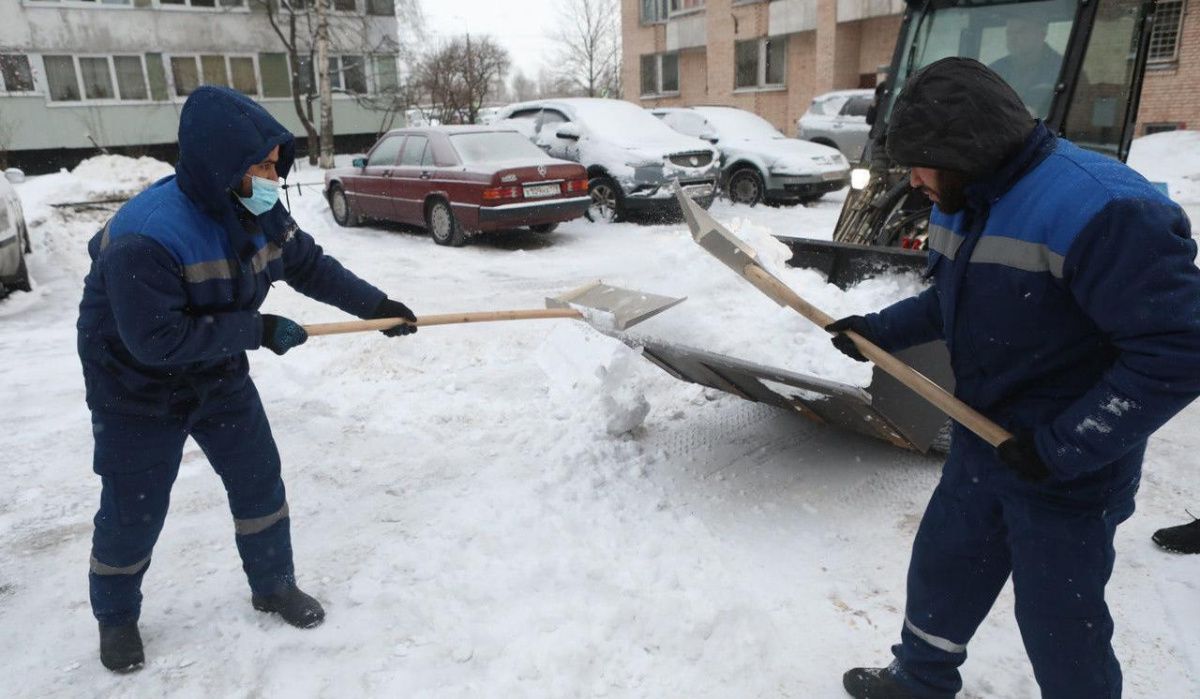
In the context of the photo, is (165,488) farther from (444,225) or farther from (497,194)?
(444,225)

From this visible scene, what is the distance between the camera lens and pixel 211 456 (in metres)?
2.47

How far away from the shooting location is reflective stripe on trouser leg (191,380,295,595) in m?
2.44

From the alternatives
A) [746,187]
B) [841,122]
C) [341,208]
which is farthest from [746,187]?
[341,208]

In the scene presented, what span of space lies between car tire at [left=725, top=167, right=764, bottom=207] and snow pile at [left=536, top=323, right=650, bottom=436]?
7.37m

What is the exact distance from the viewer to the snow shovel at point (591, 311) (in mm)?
Answer: 2932

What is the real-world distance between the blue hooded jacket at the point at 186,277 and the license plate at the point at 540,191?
6.70 meters

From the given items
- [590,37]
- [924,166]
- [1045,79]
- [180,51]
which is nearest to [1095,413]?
[924,166]

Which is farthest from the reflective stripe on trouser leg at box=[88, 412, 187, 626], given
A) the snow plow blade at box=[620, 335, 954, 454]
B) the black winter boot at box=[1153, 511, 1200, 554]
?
the black winter boot at box=[1153, 511, 1200, 554]

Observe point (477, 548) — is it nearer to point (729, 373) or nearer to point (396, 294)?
point (729, 373)

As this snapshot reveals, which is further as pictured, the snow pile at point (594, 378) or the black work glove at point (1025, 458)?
the snow pile at point (594, 378)

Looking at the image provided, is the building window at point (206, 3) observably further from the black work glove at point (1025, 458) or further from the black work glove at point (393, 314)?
the black work glove at point (1025, 458)

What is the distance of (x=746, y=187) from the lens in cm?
1192

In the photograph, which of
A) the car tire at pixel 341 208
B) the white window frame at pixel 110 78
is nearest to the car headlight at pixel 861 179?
the car tire at pixel 341 208

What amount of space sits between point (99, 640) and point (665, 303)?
2.45 metres
